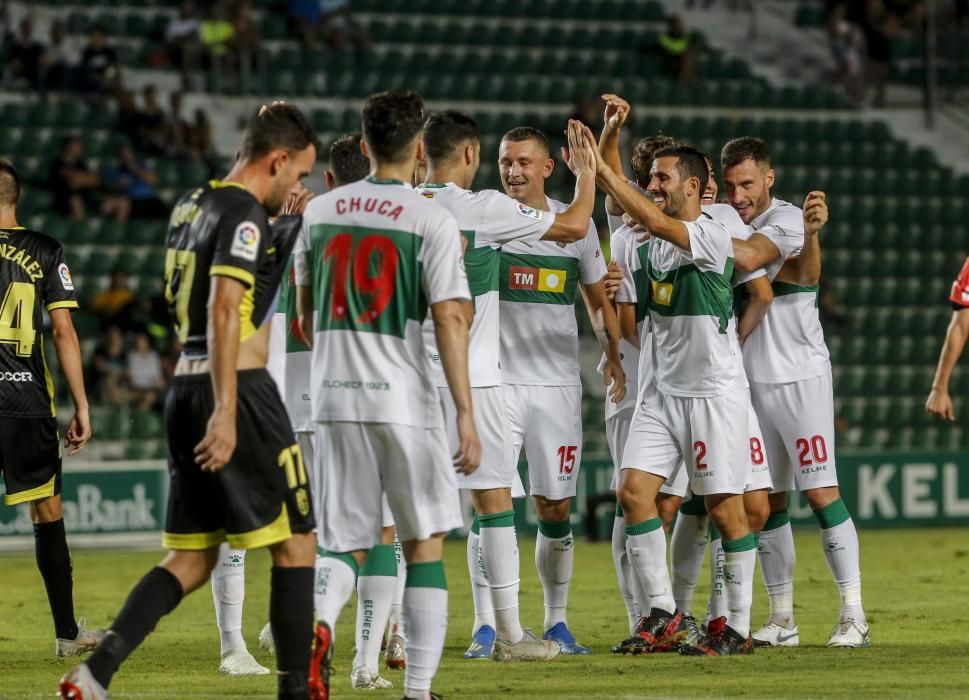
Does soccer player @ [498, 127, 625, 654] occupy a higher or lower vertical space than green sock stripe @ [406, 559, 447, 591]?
higher

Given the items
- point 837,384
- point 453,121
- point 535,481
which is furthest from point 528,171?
point 837,384

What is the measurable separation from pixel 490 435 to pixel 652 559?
1.06 meters

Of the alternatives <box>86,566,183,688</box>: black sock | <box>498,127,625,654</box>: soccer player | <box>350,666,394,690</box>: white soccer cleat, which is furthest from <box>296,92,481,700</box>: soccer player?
<box>498,127,625,654</box>: soccer player

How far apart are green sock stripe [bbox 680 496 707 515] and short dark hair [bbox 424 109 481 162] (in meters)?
2.52

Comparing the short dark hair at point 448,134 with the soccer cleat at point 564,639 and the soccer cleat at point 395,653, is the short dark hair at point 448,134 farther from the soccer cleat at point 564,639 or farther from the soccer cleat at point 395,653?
the soccer cleat at point 564,639

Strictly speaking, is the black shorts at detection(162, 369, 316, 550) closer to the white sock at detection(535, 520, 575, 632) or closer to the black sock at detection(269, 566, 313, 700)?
the black sock at detection(269, 566, 313, 700)

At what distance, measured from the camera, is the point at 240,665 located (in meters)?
7.60

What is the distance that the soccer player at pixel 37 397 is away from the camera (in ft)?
27.1

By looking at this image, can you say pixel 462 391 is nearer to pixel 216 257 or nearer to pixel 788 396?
pixel 216 257

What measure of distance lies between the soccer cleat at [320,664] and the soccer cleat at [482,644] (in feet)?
7.41

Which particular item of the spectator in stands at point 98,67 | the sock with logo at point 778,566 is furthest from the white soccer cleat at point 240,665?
the spectator in stands at point 98,67

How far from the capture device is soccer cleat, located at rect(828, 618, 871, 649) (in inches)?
329

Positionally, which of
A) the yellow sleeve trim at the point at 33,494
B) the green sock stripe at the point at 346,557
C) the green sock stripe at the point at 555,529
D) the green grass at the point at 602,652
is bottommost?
the green grass at the point at 602,652

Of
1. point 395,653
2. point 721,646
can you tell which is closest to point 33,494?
point 395,653
